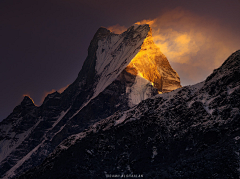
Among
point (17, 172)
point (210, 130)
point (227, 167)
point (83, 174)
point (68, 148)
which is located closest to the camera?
point (227, 167)

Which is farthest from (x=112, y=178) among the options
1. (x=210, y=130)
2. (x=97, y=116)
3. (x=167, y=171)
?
(x=97, y=116)

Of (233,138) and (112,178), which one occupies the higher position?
(233,138)

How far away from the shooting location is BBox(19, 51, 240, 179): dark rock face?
71000mm

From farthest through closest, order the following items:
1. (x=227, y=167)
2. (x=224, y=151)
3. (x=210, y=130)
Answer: (x=210, y=130) < (x=224, y=151) < (x=227, y=167)

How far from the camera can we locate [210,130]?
8081 centimetres

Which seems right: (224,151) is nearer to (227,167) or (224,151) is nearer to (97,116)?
(227,167)

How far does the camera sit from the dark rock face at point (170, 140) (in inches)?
2795

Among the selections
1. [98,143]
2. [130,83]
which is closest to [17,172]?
[130,83]

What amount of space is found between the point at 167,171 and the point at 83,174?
28.1 meters

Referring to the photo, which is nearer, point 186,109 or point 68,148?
point 186,109

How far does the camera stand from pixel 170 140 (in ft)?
290

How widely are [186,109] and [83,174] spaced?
3994 centimetres

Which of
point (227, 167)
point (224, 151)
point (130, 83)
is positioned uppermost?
point (130, 83)

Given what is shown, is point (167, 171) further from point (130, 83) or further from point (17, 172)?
point (17, 172)
